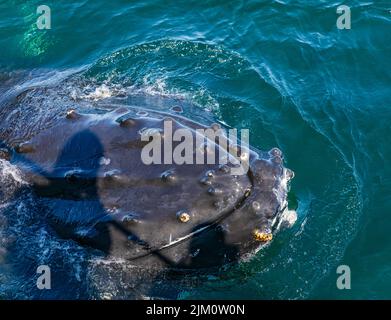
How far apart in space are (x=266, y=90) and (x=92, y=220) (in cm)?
786

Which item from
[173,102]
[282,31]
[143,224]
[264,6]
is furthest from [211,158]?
[264,6]

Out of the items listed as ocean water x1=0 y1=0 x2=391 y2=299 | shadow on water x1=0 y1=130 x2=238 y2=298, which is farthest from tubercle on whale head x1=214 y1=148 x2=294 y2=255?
ocean water x1=0 y1=0 x2=391 y2=299

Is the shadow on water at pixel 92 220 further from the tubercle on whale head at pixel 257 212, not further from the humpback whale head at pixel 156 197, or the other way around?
the tubercle on whale head at pixel 257 212

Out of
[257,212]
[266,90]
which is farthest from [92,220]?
[266,90]

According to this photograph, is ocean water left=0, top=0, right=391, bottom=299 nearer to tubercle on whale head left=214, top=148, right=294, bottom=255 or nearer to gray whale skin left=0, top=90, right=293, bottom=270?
gray whale skin left=0, top=90, right=293, bottom=270

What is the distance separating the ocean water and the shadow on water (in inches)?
19.6

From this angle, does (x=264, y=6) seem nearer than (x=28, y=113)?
No

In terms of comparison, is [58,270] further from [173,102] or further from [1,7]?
[1,7]

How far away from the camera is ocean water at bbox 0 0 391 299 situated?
11352 millimetres

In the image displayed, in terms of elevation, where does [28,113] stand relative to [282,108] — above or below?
above

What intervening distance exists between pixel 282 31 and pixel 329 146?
581 cm

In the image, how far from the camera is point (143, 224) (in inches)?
392

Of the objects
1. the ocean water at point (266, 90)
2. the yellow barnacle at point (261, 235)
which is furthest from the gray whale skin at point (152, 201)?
the ocean water at point (266, 90)

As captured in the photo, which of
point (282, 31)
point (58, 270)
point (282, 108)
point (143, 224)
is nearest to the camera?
point (143, 224)
